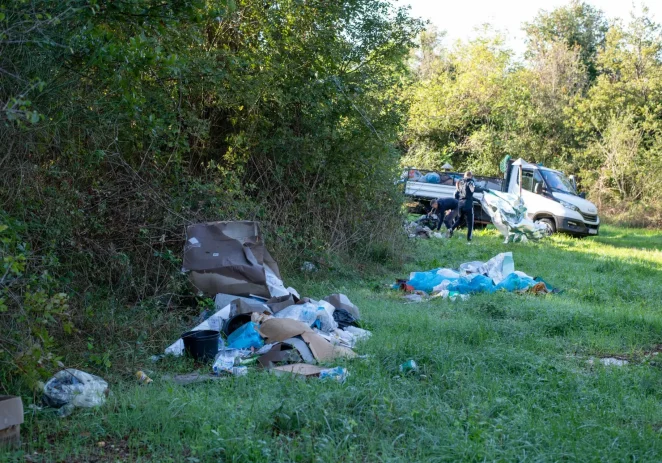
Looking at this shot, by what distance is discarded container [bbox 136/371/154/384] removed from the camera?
5.69 m

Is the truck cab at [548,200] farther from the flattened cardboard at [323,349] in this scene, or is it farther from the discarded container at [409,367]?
the discarded container at [409,367]

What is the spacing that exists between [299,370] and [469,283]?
5.62 m

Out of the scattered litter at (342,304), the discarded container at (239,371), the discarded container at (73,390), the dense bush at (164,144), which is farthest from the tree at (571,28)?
the discarded container at (73,390)

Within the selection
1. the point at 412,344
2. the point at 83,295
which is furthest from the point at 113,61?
the point at 412,344

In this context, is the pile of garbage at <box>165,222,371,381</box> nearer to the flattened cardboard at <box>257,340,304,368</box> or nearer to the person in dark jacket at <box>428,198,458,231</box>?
the flattened cardboard at <box>257,340,304,368</box>

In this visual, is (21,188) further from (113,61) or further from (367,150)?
(367,150)

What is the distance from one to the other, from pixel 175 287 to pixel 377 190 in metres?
6.77

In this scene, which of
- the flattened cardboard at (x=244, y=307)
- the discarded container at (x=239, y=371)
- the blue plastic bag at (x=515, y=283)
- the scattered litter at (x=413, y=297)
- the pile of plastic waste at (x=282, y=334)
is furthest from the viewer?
the blue plastic bag at (x=515, y=283)

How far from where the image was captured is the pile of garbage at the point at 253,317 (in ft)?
21.0

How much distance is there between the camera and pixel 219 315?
743cm

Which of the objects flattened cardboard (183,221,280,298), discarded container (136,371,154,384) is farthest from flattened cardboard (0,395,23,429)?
flattened cardboard (183,221,280,298)

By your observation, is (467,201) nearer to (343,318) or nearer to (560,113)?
(343,318)

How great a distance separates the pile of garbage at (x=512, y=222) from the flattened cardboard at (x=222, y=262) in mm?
11714

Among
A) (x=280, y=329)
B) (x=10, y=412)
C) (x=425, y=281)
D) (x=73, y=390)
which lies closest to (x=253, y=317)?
(x=280, y=329)
